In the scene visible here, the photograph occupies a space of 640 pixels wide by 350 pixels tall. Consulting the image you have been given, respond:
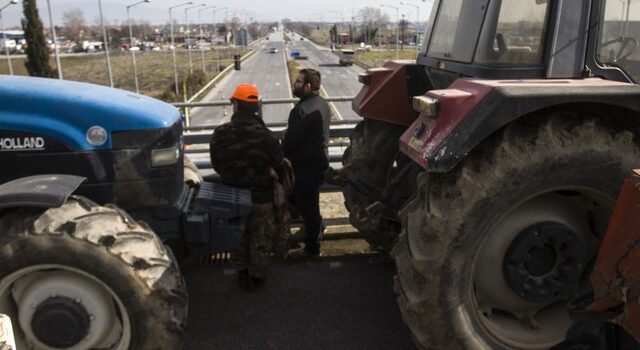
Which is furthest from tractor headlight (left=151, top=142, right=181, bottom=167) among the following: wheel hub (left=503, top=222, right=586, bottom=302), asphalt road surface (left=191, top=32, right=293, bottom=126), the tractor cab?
asphalt road surface (left=191, top=32, right=293, bottom=126)

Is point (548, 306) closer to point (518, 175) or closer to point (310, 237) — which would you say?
point (518, 175)

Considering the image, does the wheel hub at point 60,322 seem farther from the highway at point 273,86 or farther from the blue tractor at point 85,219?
the highway at point 273,86

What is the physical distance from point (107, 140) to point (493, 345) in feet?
8.40

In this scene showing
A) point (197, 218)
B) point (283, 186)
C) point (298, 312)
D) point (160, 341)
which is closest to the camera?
point (160, 341)

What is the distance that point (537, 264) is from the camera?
3.30 meters

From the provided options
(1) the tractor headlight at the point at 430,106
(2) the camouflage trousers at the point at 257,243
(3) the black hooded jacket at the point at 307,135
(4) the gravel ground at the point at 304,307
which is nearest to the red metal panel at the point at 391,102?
(3) the black hooded jacket at the point at 307,135

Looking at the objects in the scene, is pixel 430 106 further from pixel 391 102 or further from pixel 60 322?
pixel 60 322

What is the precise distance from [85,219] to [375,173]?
2454 millimetres

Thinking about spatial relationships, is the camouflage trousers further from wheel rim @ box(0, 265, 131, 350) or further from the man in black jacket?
wheel rim @ box(0, 265, 131, 350)

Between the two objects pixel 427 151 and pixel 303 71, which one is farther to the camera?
pixel 303 71

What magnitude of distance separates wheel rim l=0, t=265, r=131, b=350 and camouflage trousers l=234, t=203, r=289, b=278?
1421 mm

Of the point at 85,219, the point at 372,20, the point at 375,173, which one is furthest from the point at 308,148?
the point at 372,20

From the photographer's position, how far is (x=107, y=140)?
3.55 m

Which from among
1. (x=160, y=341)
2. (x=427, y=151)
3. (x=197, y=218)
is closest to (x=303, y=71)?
(x=197, y=218)
